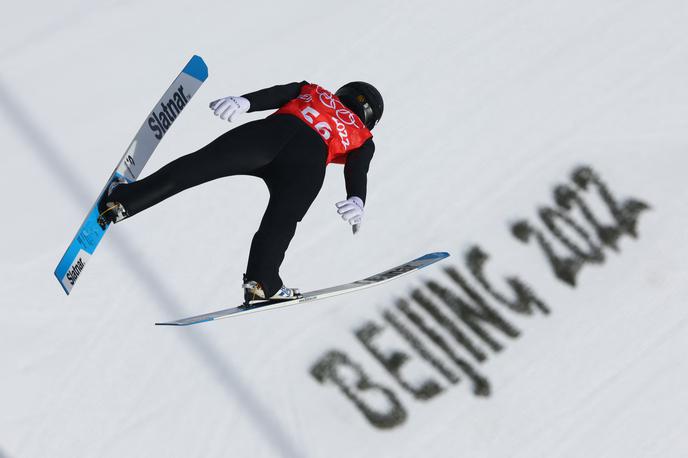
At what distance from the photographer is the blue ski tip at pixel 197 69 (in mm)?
4742

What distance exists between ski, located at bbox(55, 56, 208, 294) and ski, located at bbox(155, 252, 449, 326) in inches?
19.3

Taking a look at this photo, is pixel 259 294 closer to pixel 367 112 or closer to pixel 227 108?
pixel 227 108

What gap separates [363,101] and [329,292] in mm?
903

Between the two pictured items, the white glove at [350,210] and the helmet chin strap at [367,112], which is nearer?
the white glove at [350,210]

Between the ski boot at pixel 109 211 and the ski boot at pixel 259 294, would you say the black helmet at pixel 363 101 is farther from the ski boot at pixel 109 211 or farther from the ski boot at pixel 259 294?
the ski boot at pixel 109 211

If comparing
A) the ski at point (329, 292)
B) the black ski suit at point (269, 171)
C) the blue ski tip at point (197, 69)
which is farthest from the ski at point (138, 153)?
the ski at point (329, 292)

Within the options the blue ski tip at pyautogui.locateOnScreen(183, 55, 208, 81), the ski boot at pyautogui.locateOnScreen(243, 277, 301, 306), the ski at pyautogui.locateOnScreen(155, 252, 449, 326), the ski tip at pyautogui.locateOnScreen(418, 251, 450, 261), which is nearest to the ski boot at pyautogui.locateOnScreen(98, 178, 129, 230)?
the ski at pyautogui.locateOnScreen(155, 252, 449, 326)

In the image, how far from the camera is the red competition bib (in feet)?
14.2

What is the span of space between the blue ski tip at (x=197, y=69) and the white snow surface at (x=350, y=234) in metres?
0.41

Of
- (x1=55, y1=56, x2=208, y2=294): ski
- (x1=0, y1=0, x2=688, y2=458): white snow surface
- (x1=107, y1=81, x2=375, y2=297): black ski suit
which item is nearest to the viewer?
(x1=107, y1=81, x2=375, y2=297): black ski suit

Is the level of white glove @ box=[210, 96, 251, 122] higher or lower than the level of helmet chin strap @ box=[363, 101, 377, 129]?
higher

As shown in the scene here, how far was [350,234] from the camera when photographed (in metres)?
4.98

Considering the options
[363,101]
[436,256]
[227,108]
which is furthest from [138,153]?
[436,256]

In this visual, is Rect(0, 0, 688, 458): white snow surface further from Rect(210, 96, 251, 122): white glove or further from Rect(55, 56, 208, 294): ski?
Rect(210, 96, 251, 122): white glove
